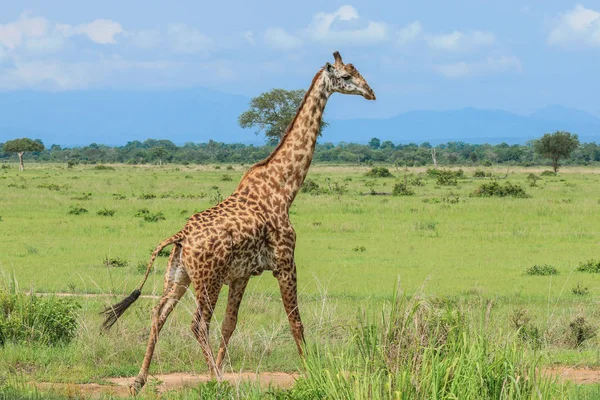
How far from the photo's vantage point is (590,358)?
9.02 metres

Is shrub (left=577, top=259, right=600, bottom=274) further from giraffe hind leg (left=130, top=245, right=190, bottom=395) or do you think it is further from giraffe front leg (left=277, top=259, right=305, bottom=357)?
giraffe hind leg (left=130, top=245, right=190, bottom=395)

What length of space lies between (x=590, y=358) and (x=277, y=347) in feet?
10.6

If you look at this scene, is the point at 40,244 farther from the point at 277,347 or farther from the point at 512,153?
the point at 512,153

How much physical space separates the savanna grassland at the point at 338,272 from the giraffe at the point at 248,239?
1.98 feet

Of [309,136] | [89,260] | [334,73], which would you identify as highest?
[334,73]

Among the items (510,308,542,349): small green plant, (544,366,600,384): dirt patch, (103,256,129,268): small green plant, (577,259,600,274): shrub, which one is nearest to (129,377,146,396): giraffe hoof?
(544,366,600,384): dirt patch

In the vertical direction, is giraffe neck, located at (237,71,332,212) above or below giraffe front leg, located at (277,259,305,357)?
above

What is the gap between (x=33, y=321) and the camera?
9445 mm

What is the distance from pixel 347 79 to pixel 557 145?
6244 cm

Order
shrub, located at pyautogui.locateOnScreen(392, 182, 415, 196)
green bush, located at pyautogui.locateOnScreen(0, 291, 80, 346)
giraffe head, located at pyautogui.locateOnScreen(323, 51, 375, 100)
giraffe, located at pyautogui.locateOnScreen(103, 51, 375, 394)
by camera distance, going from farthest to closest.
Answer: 1. shrub, located at pyautogui.locateOnScreen(392, 182, 415, 196)
2. green bush, located at pyautogui.locateOnScreen(0, 291, 80, 346)
3. giraffe head, located at pyautogui.locateOnScreen(323, 51, 375, 100)
4. giraffe, located at pyautogui.locateOnScreen(103, 51, 375, 394)

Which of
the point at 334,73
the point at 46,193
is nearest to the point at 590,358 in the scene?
the point at 334,73

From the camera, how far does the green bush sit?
927 cm

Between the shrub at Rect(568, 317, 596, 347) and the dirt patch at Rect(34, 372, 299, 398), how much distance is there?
3723mm

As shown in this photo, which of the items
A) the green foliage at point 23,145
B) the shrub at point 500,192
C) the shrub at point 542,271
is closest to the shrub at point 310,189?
the shrub at point 500,192
